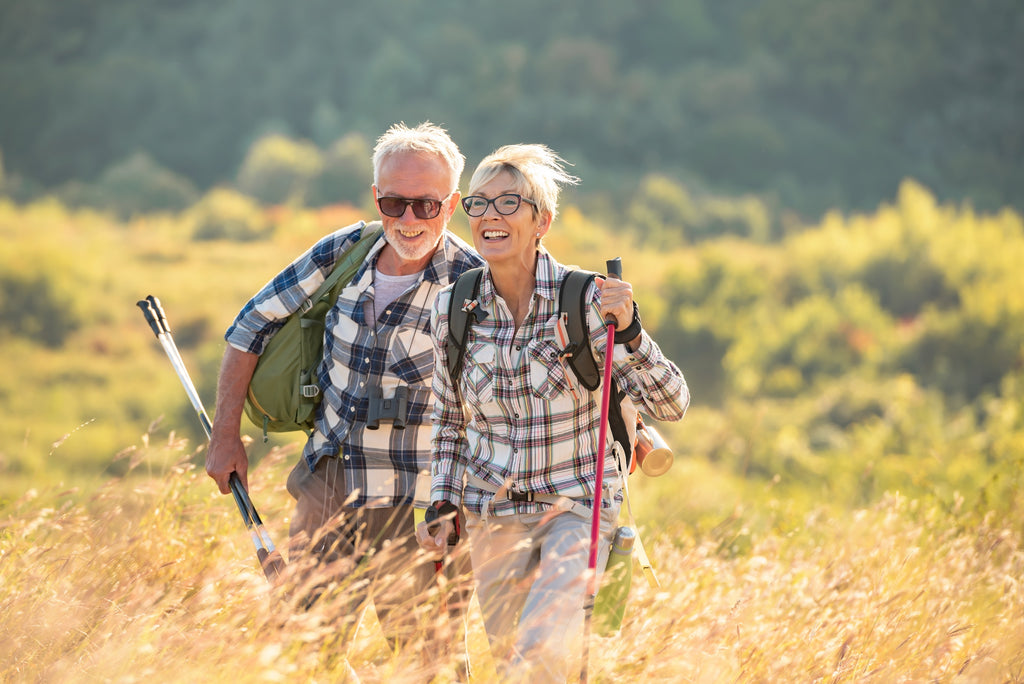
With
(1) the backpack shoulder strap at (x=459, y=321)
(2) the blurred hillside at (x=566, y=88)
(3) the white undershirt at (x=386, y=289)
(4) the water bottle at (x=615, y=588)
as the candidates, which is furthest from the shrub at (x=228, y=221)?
(4) the water bottle at (x=615, y=588)

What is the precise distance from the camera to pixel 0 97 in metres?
62.5

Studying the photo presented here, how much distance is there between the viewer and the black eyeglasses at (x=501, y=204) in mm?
3275

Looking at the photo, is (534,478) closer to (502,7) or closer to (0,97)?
(0,97)

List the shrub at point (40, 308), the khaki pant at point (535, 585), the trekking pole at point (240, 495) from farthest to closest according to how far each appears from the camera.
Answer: the shrub at point (40, 308)
the trekking pole at point (240, 495)
the khaki pant at point (535, 585)

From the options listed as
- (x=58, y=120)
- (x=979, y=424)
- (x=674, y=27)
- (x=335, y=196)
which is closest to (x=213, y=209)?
(x=335, y=196)

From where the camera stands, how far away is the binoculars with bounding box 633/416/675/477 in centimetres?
345

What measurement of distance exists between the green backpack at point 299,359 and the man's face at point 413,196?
0.72 feet

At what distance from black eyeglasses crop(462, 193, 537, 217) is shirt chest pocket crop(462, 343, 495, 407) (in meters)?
0.42

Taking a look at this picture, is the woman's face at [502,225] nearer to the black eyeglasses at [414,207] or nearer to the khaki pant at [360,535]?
the black eyeglasses at [414,207]

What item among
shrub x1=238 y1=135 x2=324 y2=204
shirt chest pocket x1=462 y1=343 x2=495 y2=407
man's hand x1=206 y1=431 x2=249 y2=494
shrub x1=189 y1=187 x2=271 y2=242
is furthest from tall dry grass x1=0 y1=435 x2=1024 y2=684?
shrub x1=238 y1=135 x2=324 y2=204

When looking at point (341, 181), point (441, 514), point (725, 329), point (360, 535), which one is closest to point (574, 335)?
point (441, 514)

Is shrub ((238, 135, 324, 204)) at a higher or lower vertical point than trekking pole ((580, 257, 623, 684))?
higher

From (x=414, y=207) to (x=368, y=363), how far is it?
0.59m

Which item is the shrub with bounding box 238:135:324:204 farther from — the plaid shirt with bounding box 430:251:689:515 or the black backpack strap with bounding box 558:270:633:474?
the black backpack strap with bounding box 558:270:633:474
